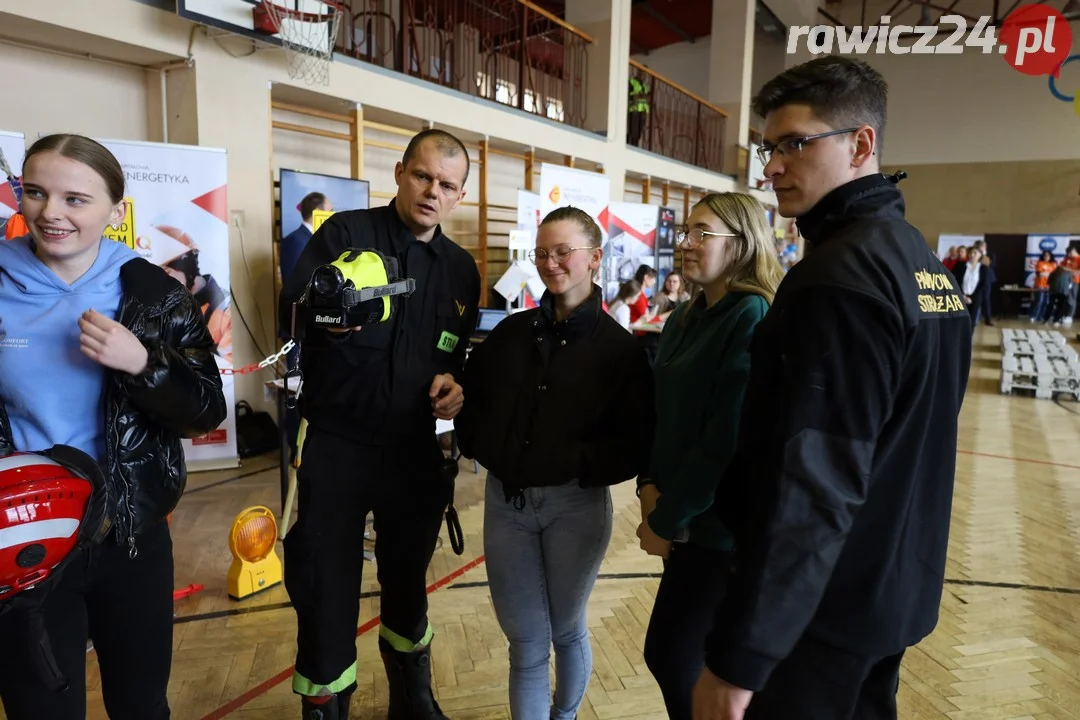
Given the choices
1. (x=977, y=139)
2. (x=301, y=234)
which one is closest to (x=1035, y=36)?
(x=977, y=139)

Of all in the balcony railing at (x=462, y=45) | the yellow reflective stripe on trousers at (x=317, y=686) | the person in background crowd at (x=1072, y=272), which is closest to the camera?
the yellow reflective stripe on trousers at (x=317, y=686)

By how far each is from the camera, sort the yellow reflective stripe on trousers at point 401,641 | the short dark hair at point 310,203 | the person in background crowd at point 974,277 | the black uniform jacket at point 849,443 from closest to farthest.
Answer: the black uniform jacket at point 849,443 < the yellow reflective stripe on trousers at point 401,641 < the short dark hair at point 310,203 < the person in background crowd at point 974,277

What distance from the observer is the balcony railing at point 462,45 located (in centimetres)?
617

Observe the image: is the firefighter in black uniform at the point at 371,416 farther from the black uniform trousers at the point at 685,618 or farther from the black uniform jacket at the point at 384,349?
the black uniform trousers at the point at 685,618

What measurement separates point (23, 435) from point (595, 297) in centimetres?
119

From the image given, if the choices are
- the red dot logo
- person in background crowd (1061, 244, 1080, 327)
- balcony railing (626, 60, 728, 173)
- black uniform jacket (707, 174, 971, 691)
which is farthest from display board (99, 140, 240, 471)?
person in background crowd (1061, 244, 1080, 327)

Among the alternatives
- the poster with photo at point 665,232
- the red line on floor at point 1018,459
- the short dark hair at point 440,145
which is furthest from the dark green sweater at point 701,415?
the poster with photo at point 665,232

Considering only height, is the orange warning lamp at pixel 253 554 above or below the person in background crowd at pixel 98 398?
below

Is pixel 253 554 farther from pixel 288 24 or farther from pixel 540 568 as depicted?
Result: pixel 288 24

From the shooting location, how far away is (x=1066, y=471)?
15.5ft

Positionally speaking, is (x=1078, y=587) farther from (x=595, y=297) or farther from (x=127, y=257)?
(x=127, y=257)

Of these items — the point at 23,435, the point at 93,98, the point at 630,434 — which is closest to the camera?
the point at 23,435

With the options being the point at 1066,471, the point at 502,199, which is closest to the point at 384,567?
the point at 1066,471

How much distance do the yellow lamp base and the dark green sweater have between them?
1.93 metres
